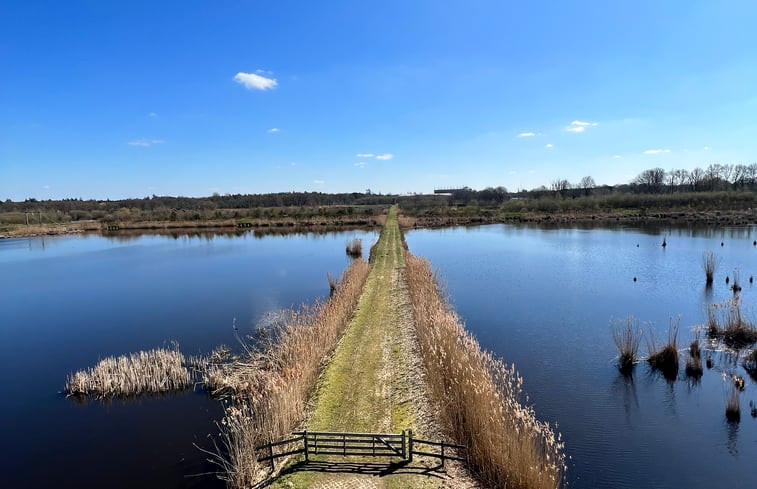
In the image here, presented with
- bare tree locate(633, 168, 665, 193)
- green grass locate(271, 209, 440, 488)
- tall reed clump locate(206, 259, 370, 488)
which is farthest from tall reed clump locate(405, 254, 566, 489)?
bare tree locate(633, 168, 665, 193)

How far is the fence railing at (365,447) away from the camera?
5.63m

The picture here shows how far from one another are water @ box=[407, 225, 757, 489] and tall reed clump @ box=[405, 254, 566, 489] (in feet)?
3.34

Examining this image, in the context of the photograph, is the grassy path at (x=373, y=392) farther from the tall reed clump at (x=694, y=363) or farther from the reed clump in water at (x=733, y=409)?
the tall reed clump at (x=694, y=363)

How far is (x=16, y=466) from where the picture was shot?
7.40 meters

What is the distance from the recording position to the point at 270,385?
23.9ft

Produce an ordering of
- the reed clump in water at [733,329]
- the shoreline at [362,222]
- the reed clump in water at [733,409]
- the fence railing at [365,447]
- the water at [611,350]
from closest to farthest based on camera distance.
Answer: the fence railing at [365,447]
the water at [611,350]
the reed clump in water at [733,409]
the reed clump in water at [733,329]
the shoreline at [362,222]

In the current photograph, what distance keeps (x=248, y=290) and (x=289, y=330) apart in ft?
31.4

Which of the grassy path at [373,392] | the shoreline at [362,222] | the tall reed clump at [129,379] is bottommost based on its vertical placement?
the tall reed clump at [129,379]

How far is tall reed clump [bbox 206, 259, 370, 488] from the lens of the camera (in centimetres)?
595

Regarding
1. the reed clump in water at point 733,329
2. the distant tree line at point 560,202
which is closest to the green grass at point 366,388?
the reed clump in water at point 733,329

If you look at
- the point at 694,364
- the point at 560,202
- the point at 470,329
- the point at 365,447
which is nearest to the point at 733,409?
the point at 694,364

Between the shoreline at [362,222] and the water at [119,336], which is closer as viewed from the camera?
the water at [119,336]

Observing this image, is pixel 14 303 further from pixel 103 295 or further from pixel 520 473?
pixel 520 473

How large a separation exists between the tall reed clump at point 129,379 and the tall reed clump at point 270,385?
0.93 m
